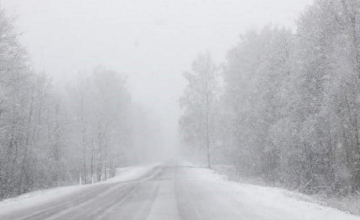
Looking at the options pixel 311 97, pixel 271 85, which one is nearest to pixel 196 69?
pixel 271 85

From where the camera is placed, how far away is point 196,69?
48.9 meters

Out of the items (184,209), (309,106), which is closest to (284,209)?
(184,209)

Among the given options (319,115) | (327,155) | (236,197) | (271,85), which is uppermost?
(271,85)

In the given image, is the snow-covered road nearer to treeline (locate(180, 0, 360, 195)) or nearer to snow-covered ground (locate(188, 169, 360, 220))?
snow-covered ground (locate(188, 169, 360, 220))

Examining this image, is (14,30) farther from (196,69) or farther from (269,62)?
(196,69)

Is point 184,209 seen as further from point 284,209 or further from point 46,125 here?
point 46,125

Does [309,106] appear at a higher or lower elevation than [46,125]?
lower

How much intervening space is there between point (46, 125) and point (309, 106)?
2760 cm

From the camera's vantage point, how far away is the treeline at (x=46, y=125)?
1043 inches

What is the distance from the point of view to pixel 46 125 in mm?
40875

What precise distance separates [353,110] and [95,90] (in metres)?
40.5

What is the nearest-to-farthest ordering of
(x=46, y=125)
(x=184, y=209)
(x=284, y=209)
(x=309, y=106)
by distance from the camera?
1. (x=284, y=209)
2. (x=184, y=209)
3. (x=309, y=106)
4. (x=46, y=125)

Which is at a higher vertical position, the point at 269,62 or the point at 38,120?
the point at 269,62

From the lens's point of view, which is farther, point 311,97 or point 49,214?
point 311,97
